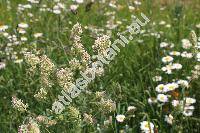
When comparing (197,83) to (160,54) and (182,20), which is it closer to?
(160,54)

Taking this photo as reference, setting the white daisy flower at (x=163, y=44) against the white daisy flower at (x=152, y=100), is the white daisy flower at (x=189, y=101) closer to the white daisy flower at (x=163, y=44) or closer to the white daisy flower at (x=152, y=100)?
the white daisy flower at (x=152, y=100)

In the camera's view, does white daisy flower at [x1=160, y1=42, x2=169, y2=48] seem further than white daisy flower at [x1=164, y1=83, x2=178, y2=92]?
Yes

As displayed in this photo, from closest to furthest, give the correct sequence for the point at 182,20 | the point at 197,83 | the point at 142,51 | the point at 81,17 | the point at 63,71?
the point at 63,71
the point at 197,83
the point at 142,51
the point at 182,20
the point at 81,17

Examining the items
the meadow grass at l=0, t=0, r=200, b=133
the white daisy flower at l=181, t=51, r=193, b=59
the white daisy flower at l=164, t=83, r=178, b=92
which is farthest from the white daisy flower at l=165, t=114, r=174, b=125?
the white daisy flower at l=181, t=51, r=193, b=59

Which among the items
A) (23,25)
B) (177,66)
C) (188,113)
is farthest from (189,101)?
(23,25)

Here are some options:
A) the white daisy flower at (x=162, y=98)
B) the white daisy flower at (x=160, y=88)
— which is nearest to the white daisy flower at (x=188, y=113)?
the white daisy flower at (x=162, y=98)

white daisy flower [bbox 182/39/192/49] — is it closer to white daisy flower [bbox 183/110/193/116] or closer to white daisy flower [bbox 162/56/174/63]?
white daisy flower [bbox 162/56/174/63]

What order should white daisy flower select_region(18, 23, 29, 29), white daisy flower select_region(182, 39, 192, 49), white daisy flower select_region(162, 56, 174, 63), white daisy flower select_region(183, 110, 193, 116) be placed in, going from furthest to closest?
white daisy flower select_region(18, 23, 29, 29) → white daisy flower select_region(182, 39, 192, 49) → white daisy flower select_region(162, 56, 174, 63) → white daisy flower select_region(183, 110, 193, 116)

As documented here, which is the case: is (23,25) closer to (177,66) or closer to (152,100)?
(177,66)

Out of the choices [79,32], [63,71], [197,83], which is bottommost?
[197,83]

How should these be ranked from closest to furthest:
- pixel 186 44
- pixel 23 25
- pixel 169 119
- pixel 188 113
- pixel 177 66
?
pixel 169 119, pixel 188 113, pixel 177 66, pixel 186 44, pixel 23 25

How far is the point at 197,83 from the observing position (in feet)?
11.8

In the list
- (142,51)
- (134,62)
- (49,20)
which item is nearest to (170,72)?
(134,62)

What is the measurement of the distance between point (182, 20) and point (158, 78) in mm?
1396
